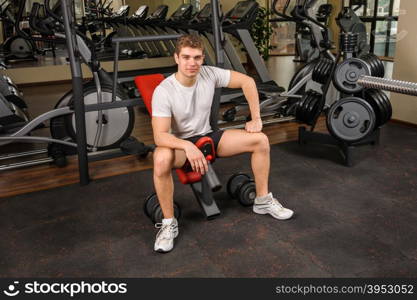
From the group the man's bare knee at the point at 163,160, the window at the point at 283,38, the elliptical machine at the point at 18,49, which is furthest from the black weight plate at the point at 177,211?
the window at the point at 283,38

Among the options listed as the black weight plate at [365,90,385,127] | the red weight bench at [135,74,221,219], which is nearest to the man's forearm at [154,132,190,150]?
the red weight bench at [135,74,221,219]

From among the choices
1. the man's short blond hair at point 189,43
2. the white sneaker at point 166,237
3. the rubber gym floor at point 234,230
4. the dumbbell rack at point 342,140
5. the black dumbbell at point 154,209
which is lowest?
the rubber gym floor at point 234,230

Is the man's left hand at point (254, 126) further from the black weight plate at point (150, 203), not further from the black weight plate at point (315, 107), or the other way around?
the black weight plate at point (315, 107)

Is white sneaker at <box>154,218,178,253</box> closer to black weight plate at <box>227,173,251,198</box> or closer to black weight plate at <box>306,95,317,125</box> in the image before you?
black weight plate at <box>227,173,251,198</box>

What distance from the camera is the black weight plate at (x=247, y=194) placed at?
85.3 inches

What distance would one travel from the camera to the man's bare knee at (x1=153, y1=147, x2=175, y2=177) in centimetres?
177

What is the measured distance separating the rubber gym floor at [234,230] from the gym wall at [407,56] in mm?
1002

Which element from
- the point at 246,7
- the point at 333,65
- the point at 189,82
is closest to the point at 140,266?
the point at 189,82

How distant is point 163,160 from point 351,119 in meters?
1.43

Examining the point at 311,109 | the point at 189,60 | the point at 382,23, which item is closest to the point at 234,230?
the point at 189,60

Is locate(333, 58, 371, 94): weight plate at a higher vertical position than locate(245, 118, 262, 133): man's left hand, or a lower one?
higher

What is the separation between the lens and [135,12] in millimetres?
5402

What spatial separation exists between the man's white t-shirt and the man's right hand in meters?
0.19

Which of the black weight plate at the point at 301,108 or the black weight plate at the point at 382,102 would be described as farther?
the black weight plate at the point at 301,108
